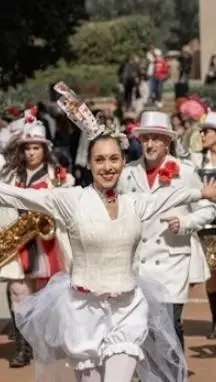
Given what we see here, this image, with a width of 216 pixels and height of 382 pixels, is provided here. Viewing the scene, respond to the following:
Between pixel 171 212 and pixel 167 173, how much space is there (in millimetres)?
283

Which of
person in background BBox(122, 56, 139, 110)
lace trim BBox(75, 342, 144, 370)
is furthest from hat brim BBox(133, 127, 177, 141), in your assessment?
person in background BBox(122, 56, 139, 110)

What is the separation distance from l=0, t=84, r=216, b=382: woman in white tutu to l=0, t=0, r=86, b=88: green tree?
50.6 ft

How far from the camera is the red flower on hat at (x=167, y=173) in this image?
838 centimetres

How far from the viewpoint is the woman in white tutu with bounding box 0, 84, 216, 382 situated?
22.3 feet

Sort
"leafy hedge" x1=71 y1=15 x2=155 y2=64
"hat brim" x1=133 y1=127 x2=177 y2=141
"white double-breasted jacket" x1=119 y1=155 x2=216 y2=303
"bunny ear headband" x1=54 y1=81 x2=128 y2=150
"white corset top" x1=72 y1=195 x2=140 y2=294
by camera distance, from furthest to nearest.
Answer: "leafy hedge" x1=71 y1=15 x2=155 y2=64, "hat brim" x1=133 y1=127 x2=177 y2=141, "white double-breasted jacket" x1=119 y1=155 x2=216 y2=303, "bunny ear headband" x1=54 y1=81 x2=128 y2=150, "white corset top" x1=72 y1=195 x2=140 y2=294

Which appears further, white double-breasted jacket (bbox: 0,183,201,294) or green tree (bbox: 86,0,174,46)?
green tree (bbox: 86,0,174,46)

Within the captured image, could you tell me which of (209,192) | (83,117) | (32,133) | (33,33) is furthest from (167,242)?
(33,33)

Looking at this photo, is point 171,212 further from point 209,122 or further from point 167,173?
point 209,122

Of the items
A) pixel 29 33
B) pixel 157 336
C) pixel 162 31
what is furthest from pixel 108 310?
pixel 162 31

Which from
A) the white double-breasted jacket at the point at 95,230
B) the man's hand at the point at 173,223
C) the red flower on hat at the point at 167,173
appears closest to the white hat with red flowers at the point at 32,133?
the red flower on hat at the point at 167,173

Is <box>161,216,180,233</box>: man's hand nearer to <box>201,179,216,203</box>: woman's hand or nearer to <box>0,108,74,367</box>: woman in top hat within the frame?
<box>201,179,216,203</box>: woman's hand

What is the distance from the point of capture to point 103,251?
6.77 metres

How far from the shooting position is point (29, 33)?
2309 cm

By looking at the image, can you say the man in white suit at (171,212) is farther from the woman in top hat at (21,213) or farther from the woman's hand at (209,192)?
the woman in top hat at (21,213)
